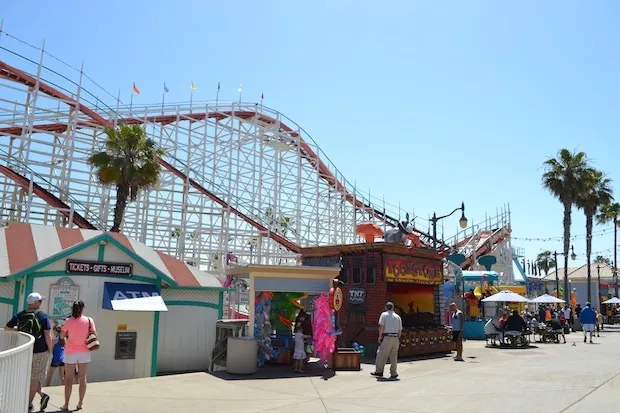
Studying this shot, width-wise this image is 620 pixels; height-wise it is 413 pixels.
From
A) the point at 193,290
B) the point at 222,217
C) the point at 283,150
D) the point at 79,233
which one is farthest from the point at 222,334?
the point at 283,150

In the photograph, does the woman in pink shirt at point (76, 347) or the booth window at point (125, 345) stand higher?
the woman in pink shirt at point (76, 347)

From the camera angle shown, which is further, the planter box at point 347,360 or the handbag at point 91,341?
the planter box at point 347,360

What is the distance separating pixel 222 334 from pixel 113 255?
113 inches

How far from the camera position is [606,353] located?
46.6 feet

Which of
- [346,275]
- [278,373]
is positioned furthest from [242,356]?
[346,275]

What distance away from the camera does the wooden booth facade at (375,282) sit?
13.2 meters

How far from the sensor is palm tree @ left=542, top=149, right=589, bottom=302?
30.9m

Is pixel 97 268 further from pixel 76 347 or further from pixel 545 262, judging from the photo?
pixel 545 262

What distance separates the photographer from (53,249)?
32.2 ft

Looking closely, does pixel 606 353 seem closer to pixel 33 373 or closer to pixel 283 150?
pixel 33 373

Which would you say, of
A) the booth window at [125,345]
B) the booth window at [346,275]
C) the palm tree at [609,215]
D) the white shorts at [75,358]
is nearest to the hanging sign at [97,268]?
the booth window at [125,345]

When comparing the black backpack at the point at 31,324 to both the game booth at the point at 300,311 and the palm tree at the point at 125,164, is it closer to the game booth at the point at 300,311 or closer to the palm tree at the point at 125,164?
the game booth at the point at 300,311

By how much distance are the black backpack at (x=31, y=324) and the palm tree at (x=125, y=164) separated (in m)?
12.3

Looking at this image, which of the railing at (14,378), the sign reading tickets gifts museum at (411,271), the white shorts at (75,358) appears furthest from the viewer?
the sign reading tickets gifts museum at (411,271)
